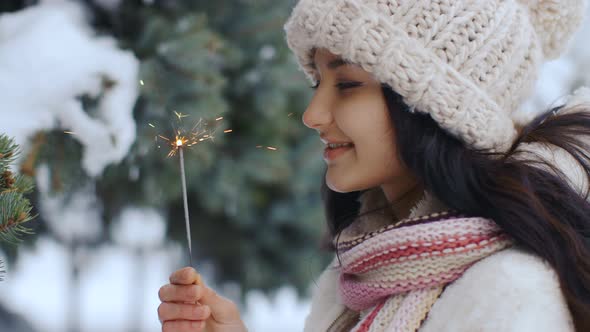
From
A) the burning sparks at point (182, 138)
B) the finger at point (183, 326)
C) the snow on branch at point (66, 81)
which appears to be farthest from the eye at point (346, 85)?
the snow on branch at point (66, 81)

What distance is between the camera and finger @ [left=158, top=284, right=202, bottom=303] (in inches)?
39.2

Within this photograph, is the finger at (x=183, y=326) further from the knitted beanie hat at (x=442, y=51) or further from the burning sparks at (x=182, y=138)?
the knitted beanie hat at (x=442, y=51)

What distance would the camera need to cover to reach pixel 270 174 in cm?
185

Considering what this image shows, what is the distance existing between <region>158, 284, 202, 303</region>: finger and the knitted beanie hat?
41cm

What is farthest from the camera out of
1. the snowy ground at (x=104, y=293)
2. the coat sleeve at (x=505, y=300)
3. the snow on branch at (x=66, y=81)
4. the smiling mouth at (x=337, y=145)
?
the snowy ground at (x=104, y=293)

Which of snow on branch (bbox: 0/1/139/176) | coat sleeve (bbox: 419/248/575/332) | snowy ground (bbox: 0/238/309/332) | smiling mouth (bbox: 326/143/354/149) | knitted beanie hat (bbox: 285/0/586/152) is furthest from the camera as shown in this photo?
snowy ground (bbox: 0/238/309/332)

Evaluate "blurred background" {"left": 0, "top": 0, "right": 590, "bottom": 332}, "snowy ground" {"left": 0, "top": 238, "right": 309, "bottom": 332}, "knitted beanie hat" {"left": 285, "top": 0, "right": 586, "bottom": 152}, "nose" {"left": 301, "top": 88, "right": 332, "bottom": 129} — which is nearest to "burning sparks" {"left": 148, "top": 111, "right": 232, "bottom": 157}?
"blurred background" {"left": 0, "top": 0, "right": 590, "bottom": 332}

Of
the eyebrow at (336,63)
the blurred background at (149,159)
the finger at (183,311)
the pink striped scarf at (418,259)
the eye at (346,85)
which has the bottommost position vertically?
the blurred background at (149,159)

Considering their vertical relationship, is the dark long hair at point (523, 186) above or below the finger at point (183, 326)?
above

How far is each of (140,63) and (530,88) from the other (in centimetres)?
85

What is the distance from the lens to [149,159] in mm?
1662

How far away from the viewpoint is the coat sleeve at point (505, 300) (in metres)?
0.81

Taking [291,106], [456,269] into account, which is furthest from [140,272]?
[456,269]

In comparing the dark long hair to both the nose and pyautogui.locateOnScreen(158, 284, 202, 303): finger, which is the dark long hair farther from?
pyautogui.locateOnScreen(158, 284, 202, 303): finger
